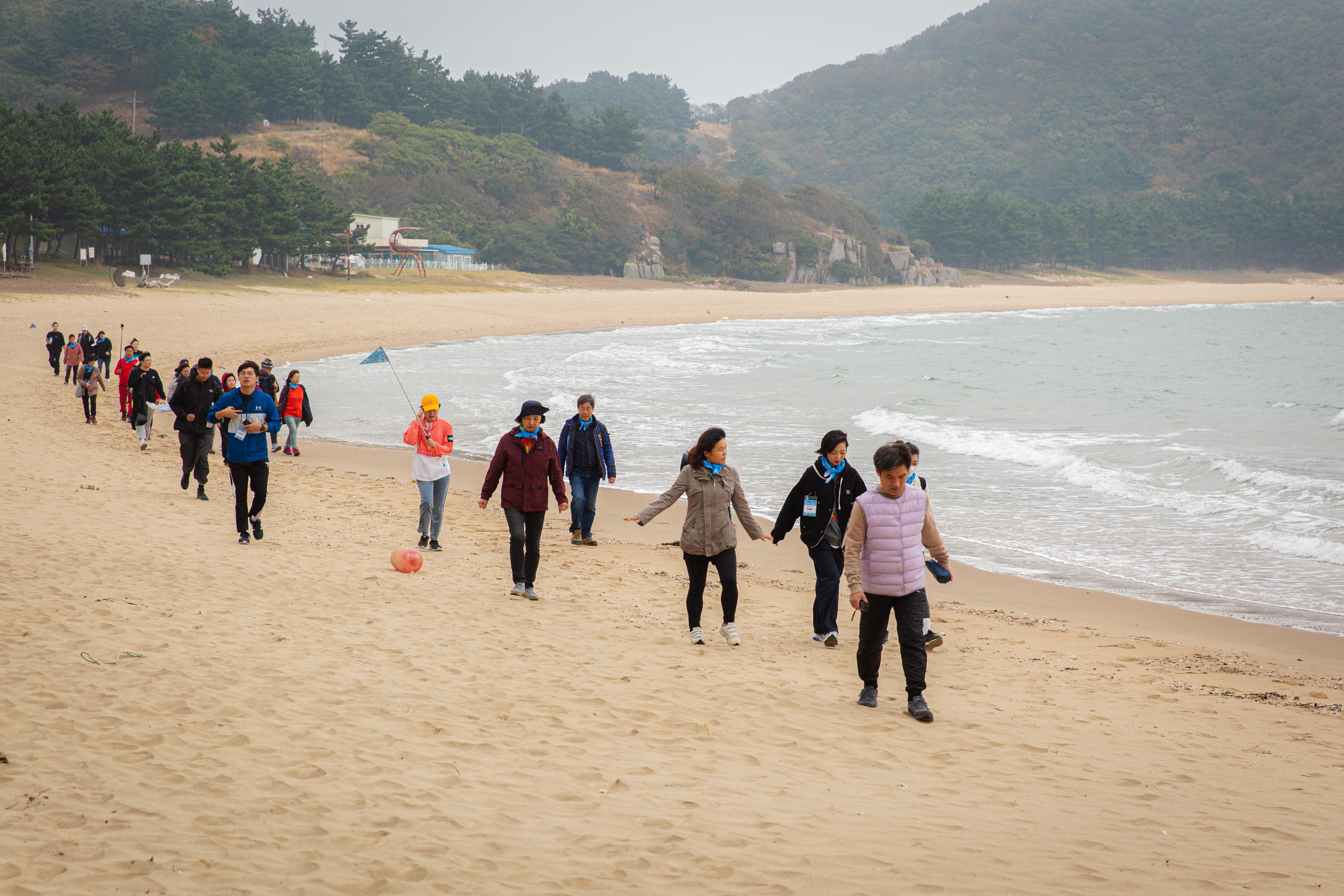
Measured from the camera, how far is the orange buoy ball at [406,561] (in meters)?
8.12

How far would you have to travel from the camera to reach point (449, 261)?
246 feet

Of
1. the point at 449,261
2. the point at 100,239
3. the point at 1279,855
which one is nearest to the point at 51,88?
the point at 449,261

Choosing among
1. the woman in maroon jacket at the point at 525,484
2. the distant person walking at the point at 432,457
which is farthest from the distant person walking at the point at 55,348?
the woman in maroon jacket at the point at 525,484

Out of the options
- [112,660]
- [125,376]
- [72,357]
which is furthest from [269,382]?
[72,357]

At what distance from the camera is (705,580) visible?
6758 millimetres

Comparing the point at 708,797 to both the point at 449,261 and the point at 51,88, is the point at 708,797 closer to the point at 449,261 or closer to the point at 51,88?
the point at 449,261

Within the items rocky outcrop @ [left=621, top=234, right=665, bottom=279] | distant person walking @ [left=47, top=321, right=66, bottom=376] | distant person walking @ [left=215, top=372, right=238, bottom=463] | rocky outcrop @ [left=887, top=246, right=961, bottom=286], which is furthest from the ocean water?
rocky outcrop @ [left=887, top=246, right=961, bottom=286]

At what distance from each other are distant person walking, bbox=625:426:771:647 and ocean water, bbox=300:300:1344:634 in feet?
14.8

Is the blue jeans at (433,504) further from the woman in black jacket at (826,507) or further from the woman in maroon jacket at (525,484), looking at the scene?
the woman in black jacket at (826,507)

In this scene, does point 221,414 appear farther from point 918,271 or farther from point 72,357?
point 918,271

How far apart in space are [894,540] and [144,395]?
41.0 ft

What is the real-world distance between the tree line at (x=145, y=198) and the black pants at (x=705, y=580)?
41.1 metres

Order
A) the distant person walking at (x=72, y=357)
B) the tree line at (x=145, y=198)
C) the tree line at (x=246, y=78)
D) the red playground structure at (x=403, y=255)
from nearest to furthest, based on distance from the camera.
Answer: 1. the distant person walking at (x=72, y=357)
2. the tree line at (x=145, y=198)
3. the red playground structure at (x=403, y=255)
4. the tree line at (x=246, y=78)

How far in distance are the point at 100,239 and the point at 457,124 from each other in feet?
198
